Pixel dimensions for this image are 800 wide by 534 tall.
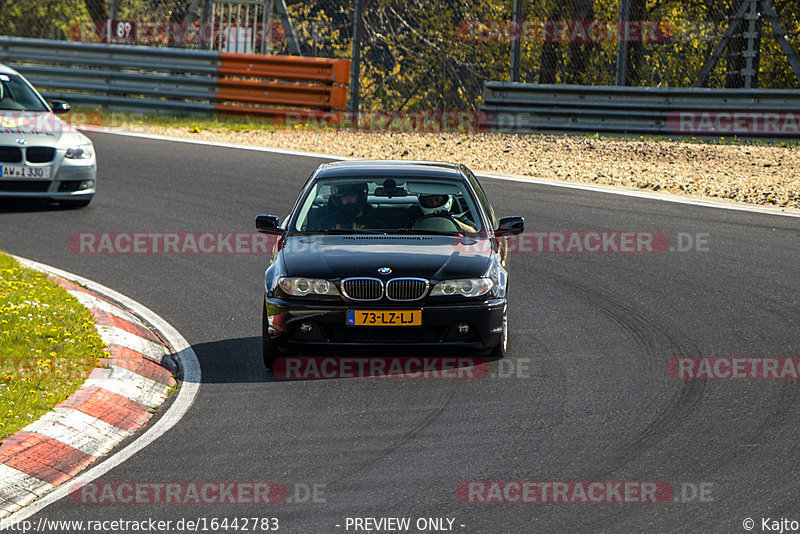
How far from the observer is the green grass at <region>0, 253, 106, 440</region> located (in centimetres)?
673

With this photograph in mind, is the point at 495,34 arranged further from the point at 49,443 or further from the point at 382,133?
the point at 49,443

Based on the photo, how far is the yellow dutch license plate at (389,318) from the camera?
7605 millimetres

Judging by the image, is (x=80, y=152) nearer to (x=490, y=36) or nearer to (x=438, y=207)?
(x=438, y=207)

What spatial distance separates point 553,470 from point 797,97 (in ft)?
46.2

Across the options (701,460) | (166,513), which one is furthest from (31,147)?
(701,460)

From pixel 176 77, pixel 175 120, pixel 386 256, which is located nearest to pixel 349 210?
pixel 386 256

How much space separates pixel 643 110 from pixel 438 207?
37.0ft

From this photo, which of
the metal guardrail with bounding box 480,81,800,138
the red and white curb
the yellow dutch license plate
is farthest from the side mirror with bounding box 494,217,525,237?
the metal guardrail with bounding box 480,81,800,138

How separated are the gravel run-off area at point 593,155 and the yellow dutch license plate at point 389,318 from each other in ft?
27.1

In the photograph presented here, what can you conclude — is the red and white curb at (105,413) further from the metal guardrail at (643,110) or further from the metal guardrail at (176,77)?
the metal guardrail at (176,77)

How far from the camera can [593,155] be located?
17688 mm

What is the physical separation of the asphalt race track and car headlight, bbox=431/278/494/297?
0.59 m

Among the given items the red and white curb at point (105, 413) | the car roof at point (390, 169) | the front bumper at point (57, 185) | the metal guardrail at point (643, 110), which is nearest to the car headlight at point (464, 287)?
the car roof at point (390, 169)

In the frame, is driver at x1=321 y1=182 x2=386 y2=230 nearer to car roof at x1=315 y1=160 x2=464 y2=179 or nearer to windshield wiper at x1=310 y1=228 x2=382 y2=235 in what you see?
windshield wiper at x1=310 y1=228 x2=382 y2=235
